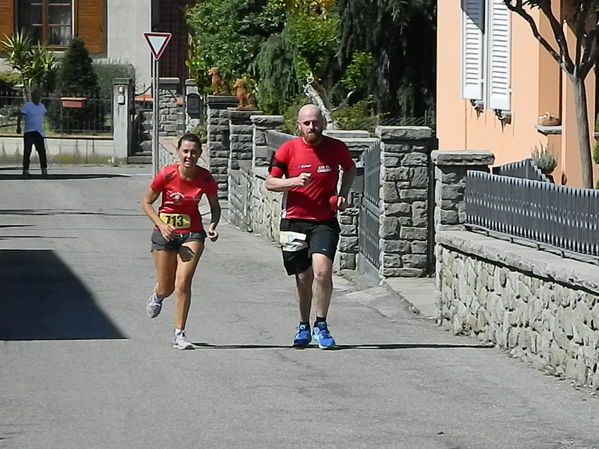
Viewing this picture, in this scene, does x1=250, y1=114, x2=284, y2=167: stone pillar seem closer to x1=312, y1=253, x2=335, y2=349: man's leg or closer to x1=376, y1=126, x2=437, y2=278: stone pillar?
x1=376, y1=126, x2=437, y2=278: stone pillar

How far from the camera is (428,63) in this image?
87.6 ft

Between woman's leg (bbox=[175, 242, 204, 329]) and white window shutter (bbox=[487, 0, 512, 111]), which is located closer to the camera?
woman's leg (bbox=[175, 242, 204, 329])

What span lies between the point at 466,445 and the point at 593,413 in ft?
4.16

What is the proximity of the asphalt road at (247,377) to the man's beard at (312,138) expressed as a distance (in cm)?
152

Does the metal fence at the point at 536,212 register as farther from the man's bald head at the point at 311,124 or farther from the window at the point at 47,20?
the window at the point at 47,20

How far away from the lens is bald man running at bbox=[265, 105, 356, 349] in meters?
10.5

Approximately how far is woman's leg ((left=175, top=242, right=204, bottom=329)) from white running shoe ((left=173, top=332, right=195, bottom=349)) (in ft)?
0.21

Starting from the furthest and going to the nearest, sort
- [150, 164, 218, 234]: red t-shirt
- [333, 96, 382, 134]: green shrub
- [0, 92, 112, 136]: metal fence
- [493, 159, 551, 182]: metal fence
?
[0, 92, 112, 136]: metal fence → [333, 96, 382, 134]: green shrub → [493, 159, 551, 182]: metal fence → [150, 164, 218, 234]: red t-shirt

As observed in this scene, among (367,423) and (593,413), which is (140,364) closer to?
(367,423)

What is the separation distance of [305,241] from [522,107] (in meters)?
7.30

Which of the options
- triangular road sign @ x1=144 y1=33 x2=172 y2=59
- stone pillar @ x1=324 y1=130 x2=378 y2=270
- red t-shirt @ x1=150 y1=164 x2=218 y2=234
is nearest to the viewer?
red t-shirt @ x1=150 y1=164 x2=218 y2=234

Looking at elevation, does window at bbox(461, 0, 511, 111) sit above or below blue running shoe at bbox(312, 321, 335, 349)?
above

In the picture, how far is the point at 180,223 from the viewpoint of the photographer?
10633mm

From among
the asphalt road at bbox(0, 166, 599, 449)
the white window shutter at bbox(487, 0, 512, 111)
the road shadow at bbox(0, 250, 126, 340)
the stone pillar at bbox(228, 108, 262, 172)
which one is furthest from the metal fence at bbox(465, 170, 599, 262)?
the stone pillar at bbox(228, 108, 262, 172)
